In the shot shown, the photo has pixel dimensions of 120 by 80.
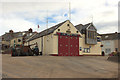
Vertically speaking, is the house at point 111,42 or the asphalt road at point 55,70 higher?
the house at point 111,42

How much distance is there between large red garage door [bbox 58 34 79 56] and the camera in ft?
88.4

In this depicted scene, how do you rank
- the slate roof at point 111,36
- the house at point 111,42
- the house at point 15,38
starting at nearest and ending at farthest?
1. the house at point 111,42
2. the slate roof at point 111,36
3. the house at point 15,38

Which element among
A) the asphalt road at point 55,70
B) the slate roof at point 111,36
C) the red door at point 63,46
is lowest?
the asphalt road at point 55,70

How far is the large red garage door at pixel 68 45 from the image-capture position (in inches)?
1061

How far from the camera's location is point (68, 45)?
27734 millimetres

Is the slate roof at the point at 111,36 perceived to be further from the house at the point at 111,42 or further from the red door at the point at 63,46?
the red door at the point at 63,46

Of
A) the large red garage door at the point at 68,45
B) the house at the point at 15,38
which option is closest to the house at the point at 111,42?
the large red garage door at the point at 68,45

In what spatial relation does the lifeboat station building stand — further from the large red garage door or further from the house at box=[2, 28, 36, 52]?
the house at box=[2, 28, 36, 52]

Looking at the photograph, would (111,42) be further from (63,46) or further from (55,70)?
(55,70)

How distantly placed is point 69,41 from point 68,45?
33.3 inches

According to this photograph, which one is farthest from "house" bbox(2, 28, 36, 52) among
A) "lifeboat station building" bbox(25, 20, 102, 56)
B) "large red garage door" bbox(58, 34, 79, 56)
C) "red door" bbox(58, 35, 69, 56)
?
"red door" bbox(58, 35, 69, 56)

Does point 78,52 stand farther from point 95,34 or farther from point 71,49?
point 95,34

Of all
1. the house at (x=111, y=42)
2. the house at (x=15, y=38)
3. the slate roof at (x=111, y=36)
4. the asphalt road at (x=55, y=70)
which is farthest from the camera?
the house at (x=15, y=38)

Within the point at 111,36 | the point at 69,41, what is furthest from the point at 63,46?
the point at 111,36
